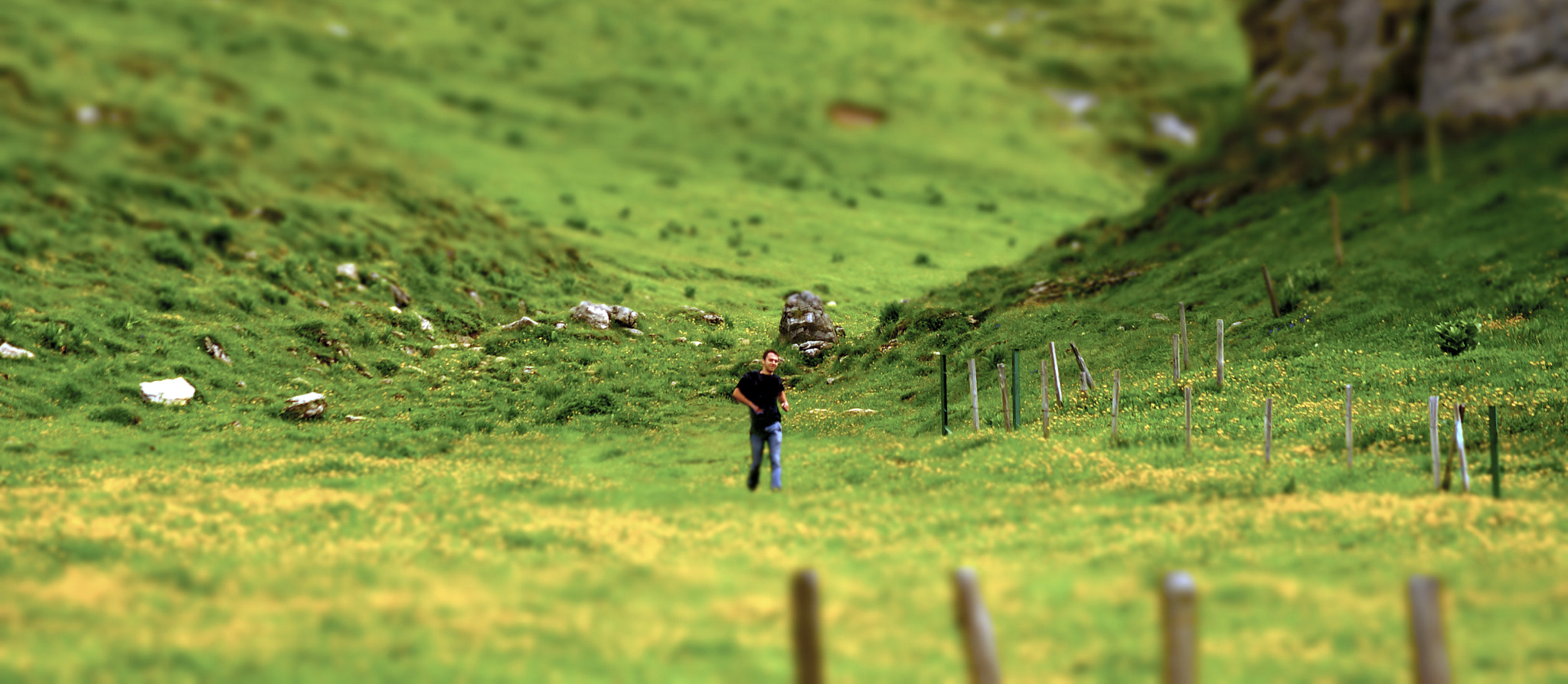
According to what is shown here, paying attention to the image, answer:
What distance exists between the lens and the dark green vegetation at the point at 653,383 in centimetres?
1095

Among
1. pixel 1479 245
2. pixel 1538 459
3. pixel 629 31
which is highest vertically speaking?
pixel 629 31

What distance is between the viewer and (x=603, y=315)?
133 ft

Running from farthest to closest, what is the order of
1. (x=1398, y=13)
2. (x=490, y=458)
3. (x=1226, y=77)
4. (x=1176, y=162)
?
(x=1226, y=77) < (x=1176, y=162) < (x=1398, y=13) < (x=490, y=458)

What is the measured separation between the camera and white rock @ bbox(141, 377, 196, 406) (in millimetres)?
28797

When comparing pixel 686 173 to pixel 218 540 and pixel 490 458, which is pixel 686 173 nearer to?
pixel 490 458

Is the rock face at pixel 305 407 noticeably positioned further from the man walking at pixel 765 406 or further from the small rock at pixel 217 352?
the man walking at pixel 765 406

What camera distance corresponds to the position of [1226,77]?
97.2m

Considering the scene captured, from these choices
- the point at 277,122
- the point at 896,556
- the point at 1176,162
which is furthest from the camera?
the point at 1176,162

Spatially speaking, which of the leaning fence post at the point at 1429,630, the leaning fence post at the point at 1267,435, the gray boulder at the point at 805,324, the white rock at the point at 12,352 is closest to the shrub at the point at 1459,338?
the leaning fence post at the point at 1267,435

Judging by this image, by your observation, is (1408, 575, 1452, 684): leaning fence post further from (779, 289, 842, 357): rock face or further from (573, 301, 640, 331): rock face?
(573, 301, 640, 331): rock face

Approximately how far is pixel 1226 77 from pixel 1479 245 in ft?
237

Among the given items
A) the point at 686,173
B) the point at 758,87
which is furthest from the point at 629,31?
the point at 686,173

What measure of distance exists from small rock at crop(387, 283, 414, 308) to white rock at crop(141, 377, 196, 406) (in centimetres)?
1149

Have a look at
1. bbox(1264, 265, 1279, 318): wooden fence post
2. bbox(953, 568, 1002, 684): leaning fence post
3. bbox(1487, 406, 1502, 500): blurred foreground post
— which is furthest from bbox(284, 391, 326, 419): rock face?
bbox(1487, 406, 1502, 500): blurred foreground post
